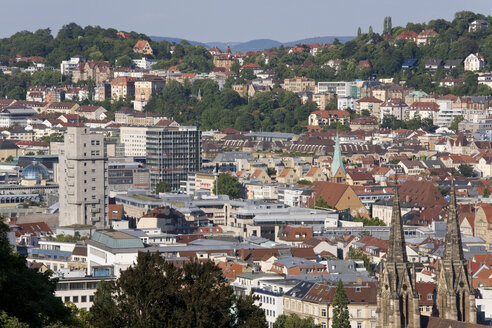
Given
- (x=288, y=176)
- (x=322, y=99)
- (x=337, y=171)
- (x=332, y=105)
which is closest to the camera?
(x=337, y=171)

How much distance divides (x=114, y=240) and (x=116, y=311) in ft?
122

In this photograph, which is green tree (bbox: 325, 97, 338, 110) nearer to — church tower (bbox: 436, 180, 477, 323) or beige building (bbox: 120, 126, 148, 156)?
beige building (bbox: 120, 126, 148, 156)

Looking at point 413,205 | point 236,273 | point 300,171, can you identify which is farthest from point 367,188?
point 236,273

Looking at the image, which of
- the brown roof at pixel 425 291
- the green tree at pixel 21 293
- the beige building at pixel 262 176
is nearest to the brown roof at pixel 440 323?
the brown roof at pixel 425 291

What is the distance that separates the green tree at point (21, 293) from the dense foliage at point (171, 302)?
17.5 feet

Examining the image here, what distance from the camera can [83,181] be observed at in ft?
313

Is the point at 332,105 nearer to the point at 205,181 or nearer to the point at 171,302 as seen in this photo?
the point at 205,181

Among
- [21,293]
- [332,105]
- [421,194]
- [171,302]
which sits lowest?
[421,194]

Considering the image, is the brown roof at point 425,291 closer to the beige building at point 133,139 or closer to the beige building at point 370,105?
the beige building at point 133,139

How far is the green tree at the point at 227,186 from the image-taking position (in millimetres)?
120375

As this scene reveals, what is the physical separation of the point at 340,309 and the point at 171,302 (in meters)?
23.2

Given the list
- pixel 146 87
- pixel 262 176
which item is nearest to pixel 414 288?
pixel 262 176

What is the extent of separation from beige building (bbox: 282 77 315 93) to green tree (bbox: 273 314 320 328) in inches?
5346

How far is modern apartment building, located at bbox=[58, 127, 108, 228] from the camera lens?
94500 millimetres
